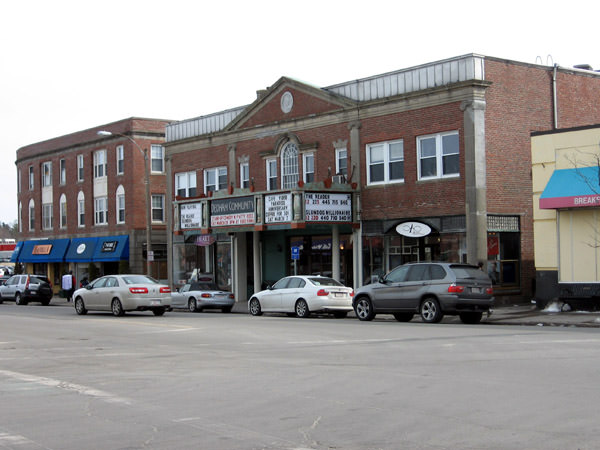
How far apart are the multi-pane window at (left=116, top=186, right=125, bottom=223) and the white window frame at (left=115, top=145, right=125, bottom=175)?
1.07 m

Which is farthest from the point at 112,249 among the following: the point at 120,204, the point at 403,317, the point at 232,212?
the point at 403,317

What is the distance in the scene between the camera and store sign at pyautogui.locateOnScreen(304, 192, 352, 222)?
32062 mm

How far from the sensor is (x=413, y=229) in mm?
30641

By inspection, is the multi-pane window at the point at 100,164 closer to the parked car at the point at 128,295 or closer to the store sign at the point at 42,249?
the store sign at the point at 42,249

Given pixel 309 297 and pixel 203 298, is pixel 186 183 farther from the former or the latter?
pixel 309 297

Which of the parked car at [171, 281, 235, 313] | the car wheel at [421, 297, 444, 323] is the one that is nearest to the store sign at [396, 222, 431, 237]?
the parked car at [171, 281, 235, 313]

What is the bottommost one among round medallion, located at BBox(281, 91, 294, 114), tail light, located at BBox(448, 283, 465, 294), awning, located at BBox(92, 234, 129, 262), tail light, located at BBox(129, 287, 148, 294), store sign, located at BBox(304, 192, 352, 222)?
tail light, located at BBox(129, 287, 148, 294)

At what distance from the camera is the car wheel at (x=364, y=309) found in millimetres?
24016

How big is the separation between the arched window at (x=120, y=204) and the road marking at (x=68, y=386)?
38297mm

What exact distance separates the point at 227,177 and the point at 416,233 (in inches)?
475

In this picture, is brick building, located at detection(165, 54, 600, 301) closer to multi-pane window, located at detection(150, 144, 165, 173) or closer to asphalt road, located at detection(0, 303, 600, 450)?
asphalt road, located at detection(0, 303, 600, 450)

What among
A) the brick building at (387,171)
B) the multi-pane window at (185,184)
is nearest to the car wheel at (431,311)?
the brick building at (387,171)

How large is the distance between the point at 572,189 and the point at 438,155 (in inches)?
233

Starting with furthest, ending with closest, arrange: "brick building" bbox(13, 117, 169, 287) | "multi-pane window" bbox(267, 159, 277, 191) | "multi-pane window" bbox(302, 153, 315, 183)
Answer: "brick building" bbox(13, 117, 169, 287)
"multi-pane window" bbox(267, 159, 277, 191)
"multi-pane window" bbox(302, 153, 315, 183)
